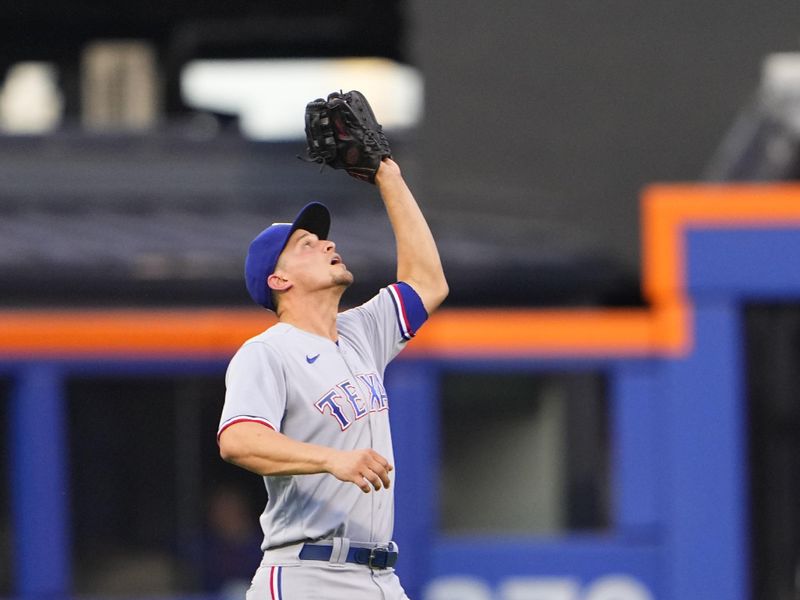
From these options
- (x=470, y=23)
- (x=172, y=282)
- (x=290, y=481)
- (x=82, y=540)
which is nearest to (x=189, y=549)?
(x=82, y=540)

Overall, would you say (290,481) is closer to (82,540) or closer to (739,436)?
(82,540)

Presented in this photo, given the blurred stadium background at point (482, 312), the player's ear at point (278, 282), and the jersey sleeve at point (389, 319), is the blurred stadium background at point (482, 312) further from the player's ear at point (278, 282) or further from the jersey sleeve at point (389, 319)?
the player's ear at point (278, 282)

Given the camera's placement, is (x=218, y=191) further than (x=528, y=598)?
Yes

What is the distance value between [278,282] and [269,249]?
0.24 ft

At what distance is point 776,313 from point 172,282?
3.19 metres

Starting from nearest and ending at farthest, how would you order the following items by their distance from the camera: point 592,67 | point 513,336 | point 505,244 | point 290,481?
point 290,481
point 513,336
point 505,244
point 592,67

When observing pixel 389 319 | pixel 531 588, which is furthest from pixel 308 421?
pixel 531 588

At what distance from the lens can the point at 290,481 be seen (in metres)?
3.12

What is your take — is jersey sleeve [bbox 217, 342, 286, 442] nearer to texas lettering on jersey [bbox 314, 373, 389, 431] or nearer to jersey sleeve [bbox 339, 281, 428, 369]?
texas lettering on jersey [bbox 314, 373, 389, 431]

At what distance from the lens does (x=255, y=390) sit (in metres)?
2.99

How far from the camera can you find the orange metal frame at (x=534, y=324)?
7738mm

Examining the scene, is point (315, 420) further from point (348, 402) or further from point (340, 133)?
point (340, 133)

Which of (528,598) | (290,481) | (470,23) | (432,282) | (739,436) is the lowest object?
(528,598)

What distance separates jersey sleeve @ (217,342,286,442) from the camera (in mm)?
2943
